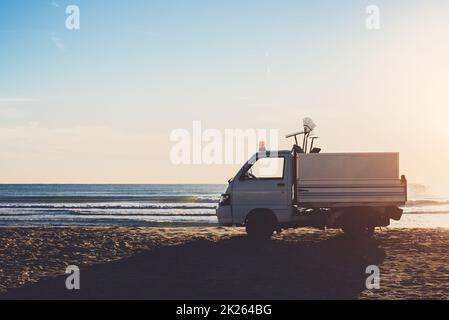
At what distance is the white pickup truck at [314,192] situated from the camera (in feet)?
53.9

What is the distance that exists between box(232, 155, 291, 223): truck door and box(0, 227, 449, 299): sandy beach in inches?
39.6

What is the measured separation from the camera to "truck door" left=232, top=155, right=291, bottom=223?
55.1 feet

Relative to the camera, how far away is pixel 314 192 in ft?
54.3

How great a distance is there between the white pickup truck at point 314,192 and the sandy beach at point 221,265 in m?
0.64

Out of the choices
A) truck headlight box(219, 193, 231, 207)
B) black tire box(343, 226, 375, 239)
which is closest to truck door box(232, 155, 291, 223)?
truck headlight box(219, 193, 231, 207)

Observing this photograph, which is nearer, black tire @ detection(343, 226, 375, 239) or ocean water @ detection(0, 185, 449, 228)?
black tire @ detection(343, 226, 375, 239)

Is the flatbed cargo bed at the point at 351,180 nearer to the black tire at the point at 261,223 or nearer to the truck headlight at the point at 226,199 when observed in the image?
the black tire at the point at 261,223

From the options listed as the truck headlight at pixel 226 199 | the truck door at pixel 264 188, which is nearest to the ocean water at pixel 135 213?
the truck headlight at pixel 226 199

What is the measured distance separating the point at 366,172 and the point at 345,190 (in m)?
0.78

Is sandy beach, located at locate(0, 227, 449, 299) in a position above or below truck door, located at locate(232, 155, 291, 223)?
below

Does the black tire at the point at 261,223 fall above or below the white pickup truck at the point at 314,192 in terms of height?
below

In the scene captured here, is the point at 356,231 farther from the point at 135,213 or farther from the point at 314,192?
the point at 135,213

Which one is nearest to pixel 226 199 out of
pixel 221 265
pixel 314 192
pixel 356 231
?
pixel 314 192

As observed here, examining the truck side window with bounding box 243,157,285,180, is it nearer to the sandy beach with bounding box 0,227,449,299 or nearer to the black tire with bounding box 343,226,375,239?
the sandy beach with bounding box 0,227,449,299
